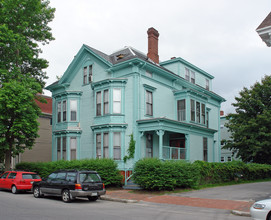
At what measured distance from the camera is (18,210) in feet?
39.0

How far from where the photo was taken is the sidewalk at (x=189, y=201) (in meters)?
13.3

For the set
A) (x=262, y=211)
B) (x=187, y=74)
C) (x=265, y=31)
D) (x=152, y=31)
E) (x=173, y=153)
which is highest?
(x=152, y=31)

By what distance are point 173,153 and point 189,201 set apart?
904 cm

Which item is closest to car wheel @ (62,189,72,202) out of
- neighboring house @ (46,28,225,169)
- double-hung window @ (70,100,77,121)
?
neighboring house @ (46,28,225,169)

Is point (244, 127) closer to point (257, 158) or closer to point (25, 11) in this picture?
point (257, 158)

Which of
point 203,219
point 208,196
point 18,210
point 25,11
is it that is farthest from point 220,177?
point 25,11

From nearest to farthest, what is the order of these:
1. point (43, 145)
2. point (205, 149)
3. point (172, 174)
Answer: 1. point (172, 174)
2. point (205, 149)
3. point (43, 145)

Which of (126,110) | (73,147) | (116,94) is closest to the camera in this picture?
(126,110)

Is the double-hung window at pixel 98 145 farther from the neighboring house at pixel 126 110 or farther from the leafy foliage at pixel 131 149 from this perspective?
the leafy foliage at pixel 131 149

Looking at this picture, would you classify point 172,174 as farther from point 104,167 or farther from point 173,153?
point 173,153

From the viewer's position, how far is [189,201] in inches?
608

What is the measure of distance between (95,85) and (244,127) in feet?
52.9

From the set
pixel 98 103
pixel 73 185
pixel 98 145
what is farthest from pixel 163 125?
pixel 73 185

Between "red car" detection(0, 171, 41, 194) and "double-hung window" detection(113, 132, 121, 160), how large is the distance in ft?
20.4
